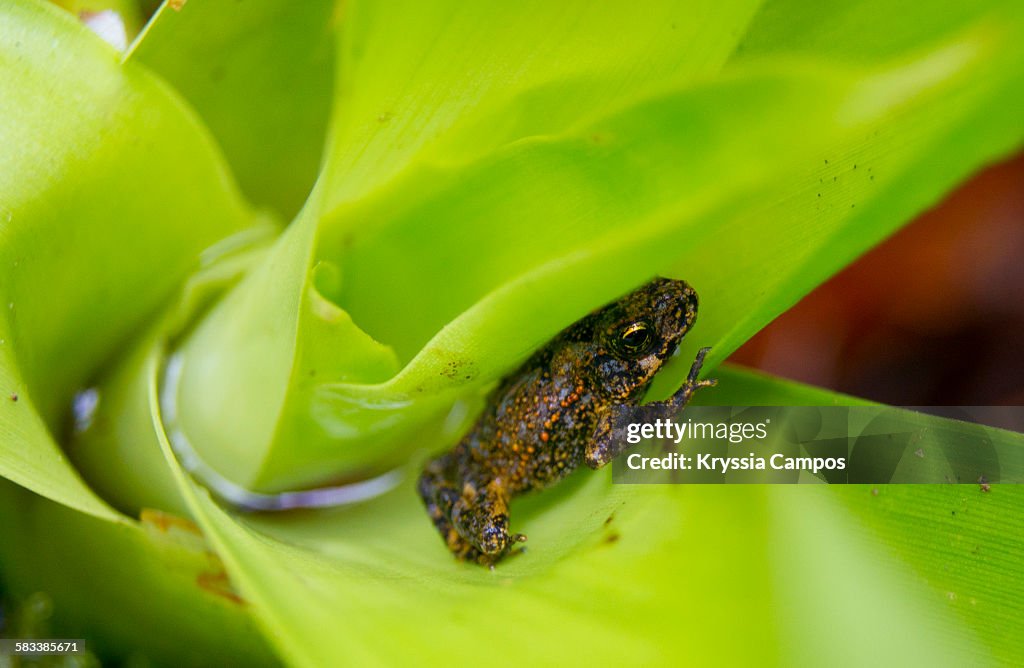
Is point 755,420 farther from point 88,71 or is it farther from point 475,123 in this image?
point 88,71

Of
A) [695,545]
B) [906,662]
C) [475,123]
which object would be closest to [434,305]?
[475,123]

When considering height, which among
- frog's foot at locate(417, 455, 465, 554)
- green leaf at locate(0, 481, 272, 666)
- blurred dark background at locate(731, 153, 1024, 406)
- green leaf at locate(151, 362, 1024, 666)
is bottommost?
green leaf at locate(0, 481, 272, 666)

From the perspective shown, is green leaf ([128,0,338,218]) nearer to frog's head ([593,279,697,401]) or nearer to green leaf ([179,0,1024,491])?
green leaf ([179,0,1024,491])

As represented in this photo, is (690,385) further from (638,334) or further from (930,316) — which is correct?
(930,316)

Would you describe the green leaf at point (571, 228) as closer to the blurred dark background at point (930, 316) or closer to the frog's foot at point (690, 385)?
the frog's foot at point (690, 385)

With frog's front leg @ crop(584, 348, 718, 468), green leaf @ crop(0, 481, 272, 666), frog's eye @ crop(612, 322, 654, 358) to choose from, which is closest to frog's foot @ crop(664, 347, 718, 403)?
frog's front leg @ crop(584, 348, 718, 468)

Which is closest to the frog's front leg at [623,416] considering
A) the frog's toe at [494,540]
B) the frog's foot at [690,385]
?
the frog's foot at [690,385]
